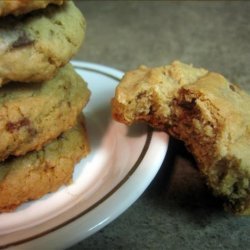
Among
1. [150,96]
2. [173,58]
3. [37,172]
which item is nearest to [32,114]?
[37,172]

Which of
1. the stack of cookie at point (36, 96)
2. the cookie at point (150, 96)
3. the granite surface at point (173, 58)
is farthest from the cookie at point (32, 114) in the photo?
the granite surface at point (173, 58)

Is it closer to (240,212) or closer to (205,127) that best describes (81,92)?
(205,127)

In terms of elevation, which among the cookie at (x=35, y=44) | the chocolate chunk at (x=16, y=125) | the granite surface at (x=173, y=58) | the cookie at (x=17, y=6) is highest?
the cookie at (x=17, y=6)

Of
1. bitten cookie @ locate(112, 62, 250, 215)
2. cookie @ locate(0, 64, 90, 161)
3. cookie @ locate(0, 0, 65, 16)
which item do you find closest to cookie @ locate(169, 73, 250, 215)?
bitten cookie @ locate(112, 62, 250, 215)

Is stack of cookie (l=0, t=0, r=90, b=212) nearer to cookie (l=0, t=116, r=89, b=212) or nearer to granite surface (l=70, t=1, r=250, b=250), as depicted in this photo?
cookie (l=0, t=116, r=89, b=212)

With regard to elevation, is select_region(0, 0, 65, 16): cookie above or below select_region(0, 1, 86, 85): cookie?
above

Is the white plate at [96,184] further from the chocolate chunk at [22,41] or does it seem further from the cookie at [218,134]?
the chocolate chunk at [22,41]

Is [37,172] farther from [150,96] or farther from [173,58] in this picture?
[173,58]
